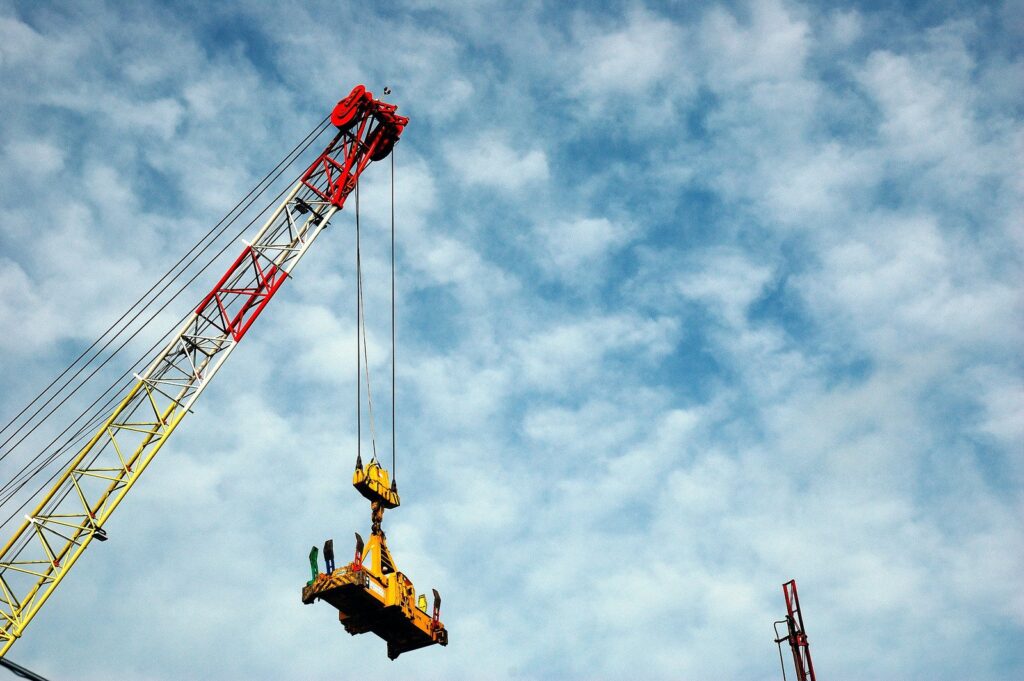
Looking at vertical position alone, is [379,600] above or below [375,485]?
below

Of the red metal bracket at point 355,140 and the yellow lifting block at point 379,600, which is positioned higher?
the red metal bracket at point 355,140

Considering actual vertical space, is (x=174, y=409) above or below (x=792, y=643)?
above

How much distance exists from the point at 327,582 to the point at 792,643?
1311 inches

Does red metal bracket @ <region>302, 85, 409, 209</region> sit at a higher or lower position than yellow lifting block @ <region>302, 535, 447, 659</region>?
higher

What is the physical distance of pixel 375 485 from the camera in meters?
52.2

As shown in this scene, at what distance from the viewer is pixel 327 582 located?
45.8m

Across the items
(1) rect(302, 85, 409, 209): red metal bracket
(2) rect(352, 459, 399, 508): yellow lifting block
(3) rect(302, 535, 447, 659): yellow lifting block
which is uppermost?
(1) rect(302, 85, 409, 209): red metal bracket

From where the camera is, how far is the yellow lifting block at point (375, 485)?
170 feet

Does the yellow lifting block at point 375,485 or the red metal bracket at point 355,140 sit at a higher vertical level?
the red metal bracket at point 355,140

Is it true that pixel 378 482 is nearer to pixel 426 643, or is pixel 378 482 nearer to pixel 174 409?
pixel 426 643

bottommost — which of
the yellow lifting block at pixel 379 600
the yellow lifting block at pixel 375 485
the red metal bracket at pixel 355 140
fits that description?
the yellow lifting block at pixel 379 600

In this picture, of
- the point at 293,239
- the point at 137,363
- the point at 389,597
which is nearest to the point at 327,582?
the point at 389,597

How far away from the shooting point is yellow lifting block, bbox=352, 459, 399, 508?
51.7m

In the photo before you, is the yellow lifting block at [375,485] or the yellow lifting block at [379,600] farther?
the yellow lifting block at [375,485]
